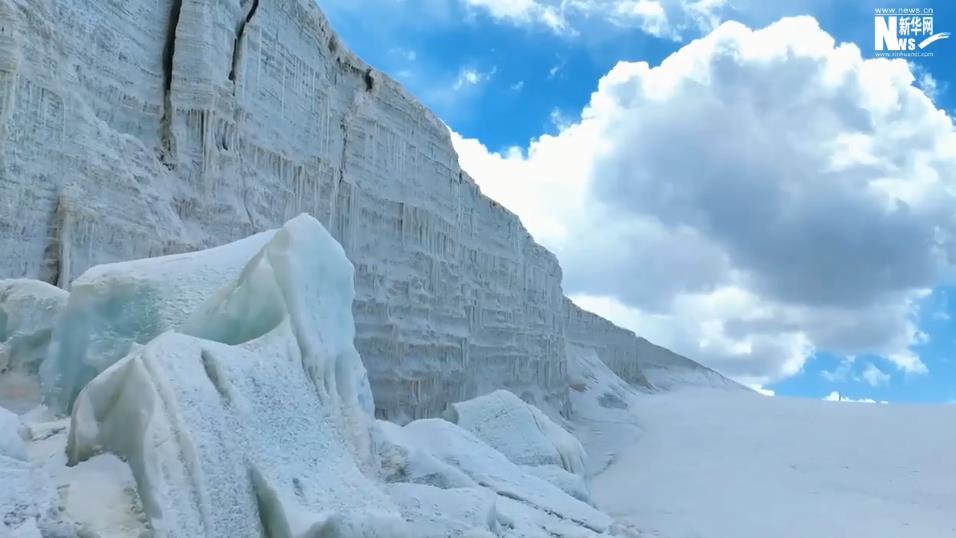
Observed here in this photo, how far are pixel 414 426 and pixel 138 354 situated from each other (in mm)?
4285

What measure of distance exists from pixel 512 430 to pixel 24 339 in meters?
6.16

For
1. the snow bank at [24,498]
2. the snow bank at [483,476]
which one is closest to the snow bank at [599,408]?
the snow bank at [483,476]

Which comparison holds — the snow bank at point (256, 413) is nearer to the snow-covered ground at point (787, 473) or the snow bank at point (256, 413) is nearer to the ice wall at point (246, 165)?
the ice wall at point (246, 165)

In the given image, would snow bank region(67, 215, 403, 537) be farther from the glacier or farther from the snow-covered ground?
the snow-covered ground

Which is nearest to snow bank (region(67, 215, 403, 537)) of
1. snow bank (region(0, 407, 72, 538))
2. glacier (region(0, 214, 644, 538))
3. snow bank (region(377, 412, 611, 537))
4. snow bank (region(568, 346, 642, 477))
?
glacier (region(0, 214, 644, 538))

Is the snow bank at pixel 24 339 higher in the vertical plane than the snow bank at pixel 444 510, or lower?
higher

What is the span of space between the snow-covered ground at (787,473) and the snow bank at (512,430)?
2.16 m

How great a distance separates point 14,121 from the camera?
8.05 m

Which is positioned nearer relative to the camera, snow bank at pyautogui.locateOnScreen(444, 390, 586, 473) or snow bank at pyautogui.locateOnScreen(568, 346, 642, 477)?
snow bank at pyautogui.locateOnScreen(444, 390, 586, 473)

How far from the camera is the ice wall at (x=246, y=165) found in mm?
8398

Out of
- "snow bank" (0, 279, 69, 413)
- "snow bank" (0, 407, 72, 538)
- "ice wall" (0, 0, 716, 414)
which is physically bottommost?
"snow bank" (0, 407, 72, 538)

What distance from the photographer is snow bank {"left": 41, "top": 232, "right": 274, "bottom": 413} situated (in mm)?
5543

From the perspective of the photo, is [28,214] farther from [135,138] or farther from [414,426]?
[414,426]

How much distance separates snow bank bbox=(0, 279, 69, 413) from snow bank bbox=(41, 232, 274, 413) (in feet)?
3.10
